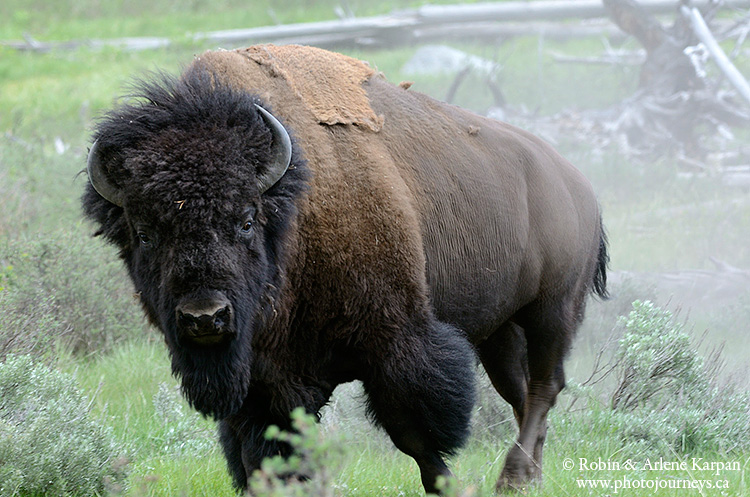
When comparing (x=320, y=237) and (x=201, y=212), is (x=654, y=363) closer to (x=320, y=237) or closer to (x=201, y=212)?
(x=320, y=237)

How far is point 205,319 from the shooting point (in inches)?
121

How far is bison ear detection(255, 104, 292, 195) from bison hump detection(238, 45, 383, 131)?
57 cm

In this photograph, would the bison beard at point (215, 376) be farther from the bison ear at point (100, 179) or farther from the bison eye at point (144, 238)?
the bison ear at point (100, 179)

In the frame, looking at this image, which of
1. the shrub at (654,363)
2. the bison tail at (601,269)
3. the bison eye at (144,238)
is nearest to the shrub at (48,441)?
the bison eye at (144,238)

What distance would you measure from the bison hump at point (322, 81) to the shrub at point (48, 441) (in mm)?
2031

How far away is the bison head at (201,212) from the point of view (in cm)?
320

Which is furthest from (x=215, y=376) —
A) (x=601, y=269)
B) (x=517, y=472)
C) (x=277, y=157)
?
(x=601, y=269)

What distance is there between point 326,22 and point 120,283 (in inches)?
490

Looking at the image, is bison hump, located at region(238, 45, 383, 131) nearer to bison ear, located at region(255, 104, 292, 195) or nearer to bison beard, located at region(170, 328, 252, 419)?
bison ear, located at region(255, 104, 292, 195)

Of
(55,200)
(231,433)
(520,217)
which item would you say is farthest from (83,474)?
(55,200)

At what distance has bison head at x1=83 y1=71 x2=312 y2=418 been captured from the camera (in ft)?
10.5

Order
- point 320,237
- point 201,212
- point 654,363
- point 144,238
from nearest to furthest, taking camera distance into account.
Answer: point 201,212
point 144,238
point 320,237
point 654,363

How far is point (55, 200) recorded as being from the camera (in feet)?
37.1

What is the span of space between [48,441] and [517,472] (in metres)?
2.67
